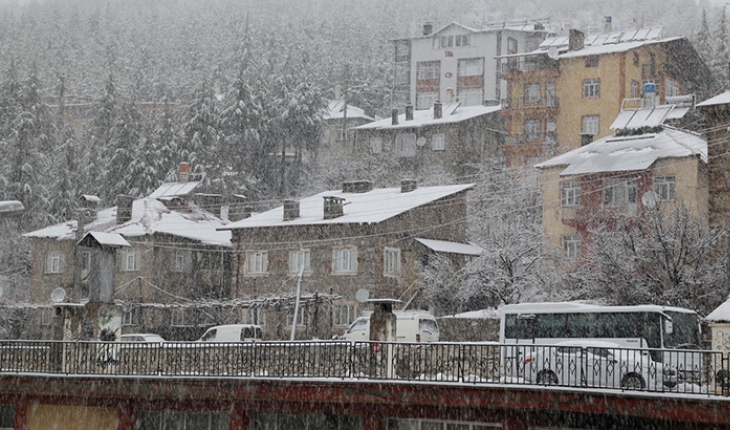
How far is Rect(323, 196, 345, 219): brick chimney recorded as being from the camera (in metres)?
49.4

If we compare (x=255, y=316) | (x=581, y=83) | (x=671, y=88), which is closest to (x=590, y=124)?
(x=581, y=83)

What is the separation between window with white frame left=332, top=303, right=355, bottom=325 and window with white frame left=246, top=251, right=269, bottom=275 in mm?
4805

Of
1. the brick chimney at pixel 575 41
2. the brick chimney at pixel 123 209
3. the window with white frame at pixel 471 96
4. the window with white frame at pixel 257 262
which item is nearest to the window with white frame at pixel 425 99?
the window with white frame at pixel 471 96

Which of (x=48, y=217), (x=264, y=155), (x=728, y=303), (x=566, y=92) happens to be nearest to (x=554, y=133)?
(x=566, y=92)

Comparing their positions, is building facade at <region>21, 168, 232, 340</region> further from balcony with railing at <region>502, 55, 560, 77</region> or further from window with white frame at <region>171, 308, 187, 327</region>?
balcony with railing at <region>502, 55, 560, 77</region>

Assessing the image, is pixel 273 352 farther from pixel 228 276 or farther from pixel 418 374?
pixel 228 276

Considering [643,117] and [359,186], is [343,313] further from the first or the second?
[643,117]

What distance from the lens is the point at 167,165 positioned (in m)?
72.2

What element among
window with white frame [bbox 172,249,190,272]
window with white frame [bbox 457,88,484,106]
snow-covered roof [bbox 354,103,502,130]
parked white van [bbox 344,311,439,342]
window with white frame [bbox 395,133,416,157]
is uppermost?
window with white frame [bbox 457,88,484,106]

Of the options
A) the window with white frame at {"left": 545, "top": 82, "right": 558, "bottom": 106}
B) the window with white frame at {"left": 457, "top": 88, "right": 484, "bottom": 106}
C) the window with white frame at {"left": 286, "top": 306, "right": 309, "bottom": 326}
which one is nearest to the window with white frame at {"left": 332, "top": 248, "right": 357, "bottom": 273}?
the window with white frame at {"left": 286, "top": 306, "right": 309, "bottom": 326}

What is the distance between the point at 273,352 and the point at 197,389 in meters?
2.36

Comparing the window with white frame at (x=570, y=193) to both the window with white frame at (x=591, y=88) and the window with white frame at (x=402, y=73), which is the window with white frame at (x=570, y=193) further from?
the window with white frame at (x=402, y=73)

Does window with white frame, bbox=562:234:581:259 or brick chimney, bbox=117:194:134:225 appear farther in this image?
brick chimney, bbox=117:194:134:225

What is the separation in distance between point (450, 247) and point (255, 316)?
32.2 feet
